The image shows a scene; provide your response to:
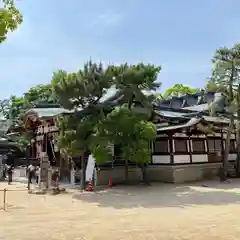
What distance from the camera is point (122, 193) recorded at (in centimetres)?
1620

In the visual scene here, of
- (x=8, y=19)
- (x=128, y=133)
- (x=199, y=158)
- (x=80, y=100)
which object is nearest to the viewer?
(x=8, y=19)

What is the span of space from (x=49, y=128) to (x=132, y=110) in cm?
881

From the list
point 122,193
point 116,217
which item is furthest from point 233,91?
point 116,217

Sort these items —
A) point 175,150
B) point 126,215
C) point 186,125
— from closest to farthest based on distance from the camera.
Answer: point 126,215 < point 186,125 < point 175,150

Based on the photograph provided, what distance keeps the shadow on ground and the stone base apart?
4.41ft

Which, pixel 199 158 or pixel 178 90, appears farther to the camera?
pixel 178 90

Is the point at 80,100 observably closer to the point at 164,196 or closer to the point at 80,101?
the point at 80,101

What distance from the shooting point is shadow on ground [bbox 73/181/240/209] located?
43.5 ft

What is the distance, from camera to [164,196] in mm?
15055

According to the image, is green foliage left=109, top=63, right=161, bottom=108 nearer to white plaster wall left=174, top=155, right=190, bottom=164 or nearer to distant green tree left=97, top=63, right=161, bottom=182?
distant green tree left=97, top=63, right=161, bottom=182

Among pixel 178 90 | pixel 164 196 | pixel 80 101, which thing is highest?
pixel 178 90

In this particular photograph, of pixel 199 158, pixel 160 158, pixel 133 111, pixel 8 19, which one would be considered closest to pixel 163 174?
pixel 160 158

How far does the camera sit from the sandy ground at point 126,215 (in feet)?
26.8

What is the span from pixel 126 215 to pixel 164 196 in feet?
15.4
